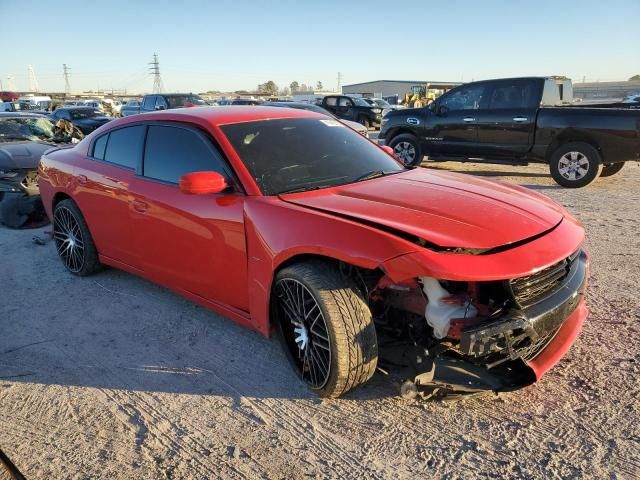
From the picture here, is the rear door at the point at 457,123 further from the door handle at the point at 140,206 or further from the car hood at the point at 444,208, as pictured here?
the door handle at the point at 140,206

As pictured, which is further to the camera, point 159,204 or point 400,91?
point 400,91

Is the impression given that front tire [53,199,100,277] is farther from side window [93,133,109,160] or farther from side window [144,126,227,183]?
side window [144,126,227,183]

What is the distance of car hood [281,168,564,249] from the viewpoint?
250 cm

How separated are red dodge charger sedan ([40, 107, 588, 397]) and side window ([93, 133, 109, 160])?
509 millimetres

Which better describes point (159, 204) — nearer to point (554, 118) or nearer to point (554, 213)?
point (554, 213)

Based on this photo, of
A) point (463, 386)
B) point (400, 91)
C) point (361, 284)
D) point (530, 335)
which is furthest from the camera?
point (400, 91)

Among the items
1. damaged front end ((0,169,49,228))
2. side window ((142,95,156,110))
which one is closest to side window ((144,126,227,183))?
damaged front end ((0,169,49,228))

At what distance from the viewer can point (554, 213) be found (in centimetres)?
304

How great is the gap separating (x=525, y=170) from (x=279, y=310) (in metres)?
9.88

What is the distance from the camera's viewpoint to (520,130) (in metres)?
9.11

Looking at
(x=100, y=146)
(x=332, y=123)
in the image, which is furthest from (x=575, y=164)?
(x=100, y=146)

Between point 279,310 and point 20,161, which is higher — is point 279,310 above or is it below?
below

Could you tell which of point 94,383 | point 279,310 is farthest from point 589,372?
point 94,383

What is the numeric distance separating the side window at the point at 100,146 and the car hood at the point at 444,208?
231 centimetres
